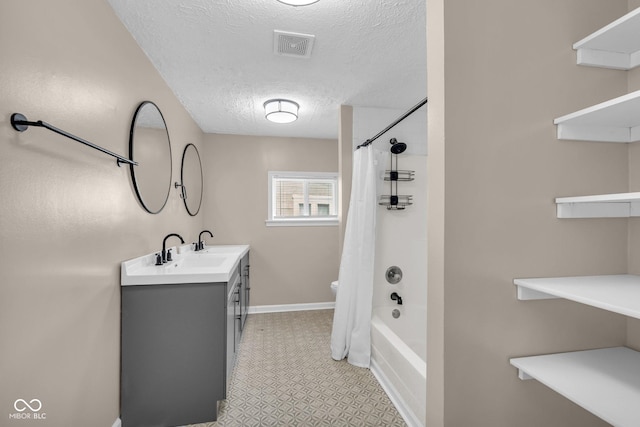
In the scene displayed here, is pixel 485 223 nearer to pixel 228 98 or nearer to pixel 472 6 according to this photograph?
pixel 472 6

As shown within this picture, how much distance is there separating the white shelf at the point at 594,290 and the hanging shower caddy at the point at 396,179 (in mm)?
1692

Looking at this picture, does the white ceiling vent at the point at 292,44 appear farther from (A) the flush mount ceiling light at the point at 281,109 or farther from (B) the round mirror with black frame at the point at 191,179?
(B) the round mirror with black frame at the point at 191,179

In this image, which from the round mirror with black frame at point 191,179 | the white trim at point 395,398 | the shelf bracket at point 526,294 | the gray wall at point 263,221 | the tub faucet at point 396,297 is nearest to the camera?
the shelf bracket at point 526,294

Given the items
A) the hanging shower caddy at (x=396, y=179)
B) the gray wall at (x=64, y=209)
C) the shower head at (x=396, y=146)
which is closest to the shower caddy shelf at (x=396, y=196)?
the hanging shower caddy at (x=396, y=179)

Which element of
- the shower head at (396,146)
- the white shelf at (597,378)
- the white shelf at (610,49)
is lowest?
the white shelf at (597,378)

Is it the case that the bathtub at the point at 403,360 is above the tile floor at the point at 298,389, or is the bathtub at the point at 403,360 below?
above

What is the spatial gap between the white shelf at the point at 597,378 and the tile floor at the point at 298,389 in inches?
43.3

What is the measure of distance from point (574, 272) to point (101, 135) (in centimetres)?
224

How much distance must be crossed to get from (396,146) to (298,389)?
7.34 feet

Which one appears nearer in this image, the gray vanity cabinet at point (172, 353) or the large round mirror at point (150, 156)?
the gray vanity cabinet at point (172, 353)

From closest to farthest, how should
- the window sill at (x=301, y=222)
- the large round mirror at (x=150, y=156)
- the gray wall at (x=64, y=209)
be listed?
1. the gray wall at (x=64, y=209)
2. the large round mirror at (x=150, y=156)
3. the window sill at (x=301, y=222)

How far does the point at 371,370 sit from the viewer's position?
2.35 m

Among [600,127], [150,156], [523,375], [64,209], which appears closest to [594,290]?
[523,375]

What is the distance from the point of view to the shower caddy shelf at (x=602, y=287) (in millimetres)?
798
